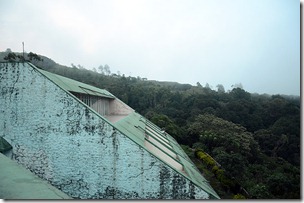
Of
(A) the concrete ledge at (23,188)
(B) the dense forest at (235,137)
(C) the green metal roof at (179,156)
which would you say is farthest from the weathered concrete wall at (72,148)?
(B) the dense forest at (235,137)

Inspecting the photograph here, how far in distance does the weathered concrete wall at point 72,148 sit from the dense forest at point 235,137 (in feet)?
15.8

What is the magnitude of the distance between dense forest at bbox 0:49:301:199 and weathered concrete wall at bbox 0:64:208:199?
15.8 ft

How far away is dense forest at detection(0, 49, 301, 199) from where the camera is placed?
15016 mm

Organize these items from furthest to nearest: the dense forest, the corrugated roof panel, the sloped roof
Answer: the dense forest → the corrugated roof panel → the sloped roof

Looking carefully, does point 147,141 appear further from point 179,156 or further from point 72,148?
point 72,148

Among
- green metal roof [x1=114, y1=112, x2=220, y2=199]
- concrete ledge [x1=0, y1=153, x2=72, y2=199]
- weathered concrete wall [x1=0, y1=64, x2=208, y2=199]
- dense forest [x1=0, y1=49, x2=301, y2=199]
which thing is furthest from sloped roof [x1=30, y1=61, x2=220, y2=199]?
concrete ledge [x1=0, y1=153, x2=72, y2=199]

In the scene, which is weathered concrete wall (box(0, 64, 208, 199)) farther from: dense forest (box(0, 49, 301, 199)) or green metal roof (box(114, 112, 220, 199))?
dense forest (box(0, 49, 301, 199))

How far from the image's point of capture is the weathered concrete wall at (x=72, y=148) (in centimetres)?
840

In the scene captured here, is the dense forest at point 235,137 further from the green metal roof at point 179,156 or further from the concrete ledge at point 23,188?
the concrete ledge at point 23,188

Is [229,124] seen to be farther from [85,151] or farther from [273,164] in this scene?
[85,151]

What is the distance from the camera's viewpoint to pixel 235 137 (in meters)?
23.1

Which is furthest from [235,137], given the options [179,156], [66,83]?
[66,83]

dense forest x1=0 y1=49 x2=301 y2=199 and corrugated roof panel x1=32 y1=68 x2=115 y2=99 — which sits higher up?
corrugated roof panel x1=32 y1=68 x2=115 y2=99

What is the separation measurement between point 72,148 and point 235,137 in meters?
17.8
